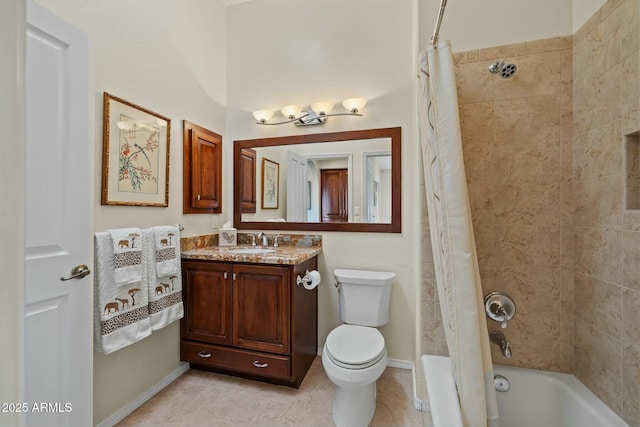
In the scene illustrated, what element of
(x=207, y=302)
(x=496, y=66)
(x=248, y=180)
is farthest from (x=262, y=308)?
(x=496, y=66)

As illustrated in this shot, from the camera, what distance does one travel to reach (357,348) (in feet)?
5.24

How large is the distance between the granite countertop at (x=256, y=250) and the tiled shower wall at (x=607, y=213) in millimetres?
1516

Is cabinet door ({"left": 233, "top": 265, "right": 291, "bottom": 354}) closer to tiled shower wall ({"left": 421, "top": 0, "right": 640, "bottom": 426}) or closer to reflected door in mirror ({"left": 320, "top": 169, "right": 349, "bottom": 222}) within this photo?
reflected door in mirror ({"left": 320, "top": 169, "right": 349, "bottom": 222})

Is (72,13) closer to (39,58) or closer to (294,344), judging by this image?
(39,58)

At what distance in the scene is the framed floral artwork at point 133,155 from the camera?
4.98ft

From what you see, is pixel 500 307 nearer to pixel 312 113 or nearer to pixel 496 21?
pixel 496 21

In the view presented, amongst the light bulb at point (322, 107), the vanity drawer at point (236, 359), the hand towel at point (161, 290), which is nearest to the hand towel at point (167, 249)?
the hand towel at point (161, 290)

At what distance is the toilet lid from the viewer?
149cm

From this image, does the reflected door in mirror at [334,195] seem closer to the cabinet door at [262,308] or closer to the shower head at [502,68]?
the cabinet door at [262,308]

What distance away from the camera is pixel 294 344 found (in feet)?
5.94

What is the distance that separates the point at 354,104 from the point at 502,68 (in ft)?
3.57

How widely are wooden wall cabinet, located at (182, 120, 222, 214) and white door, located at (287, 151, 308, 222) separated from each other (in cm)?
64

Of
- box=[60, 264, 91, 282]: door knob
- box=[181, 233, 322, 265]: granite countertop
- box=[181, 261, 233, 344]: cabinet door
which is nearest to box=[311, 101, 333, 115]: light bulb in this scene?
box=[181, 233, 322, 265]: granite countertop

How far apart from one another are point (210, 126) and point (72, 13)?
110 centimetres
